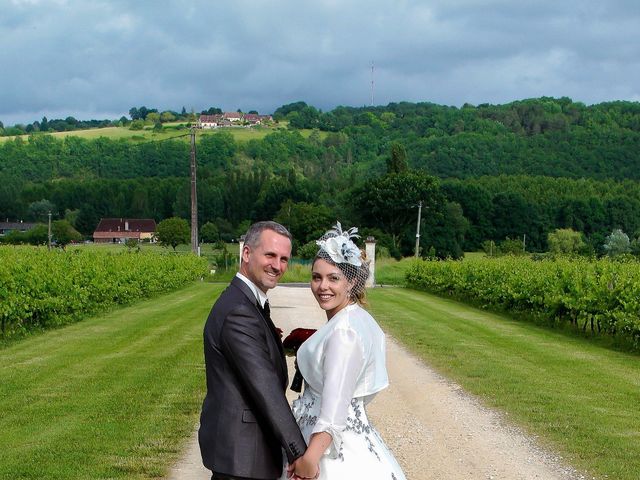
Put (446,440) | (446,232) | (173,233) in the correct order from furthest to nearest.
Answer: (173,233)
(446,232)
(446,440)

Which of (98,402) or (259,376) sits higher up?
(259,376)

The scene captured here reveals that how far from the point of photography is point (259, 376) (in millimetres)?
3922

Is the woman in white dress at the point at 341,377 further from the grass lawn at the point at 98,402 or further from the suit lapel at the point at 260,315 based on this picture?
the grass lawn at the point at 98,402

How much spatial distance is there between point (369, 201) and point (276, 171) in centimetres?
7817

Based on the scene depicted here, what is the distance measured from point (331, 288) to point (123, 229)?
138651 mm

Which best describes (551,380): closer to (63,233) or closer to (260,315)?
(260,315)

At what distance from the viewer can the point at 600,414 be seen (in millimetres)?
10195

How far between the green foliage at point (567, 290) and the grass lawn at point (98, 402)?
833cm

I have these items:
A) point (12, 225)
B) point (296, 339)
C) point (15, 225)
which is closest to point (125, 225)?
point (15, 225)

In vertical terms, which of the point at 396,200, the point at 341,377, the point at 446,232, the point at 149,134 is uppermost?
the point at 149,134

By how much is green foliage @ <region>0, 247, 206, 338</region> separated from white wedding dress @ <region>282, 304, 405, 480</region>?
45.2ft

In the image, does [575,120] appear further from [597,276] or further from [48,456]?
[48,456]

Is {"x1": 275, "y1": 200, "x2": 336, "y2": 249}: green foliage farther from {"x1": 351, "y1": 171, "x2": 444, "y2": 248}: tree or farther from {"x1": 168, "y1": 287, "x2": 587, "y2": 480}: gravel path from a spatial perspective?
{"x1": 168, "y1": 287, "x2": 587, "y2": 480}: gravel path

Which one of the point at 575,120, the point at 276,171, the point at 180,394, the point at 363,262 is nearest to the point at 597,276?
the point at 180,394
